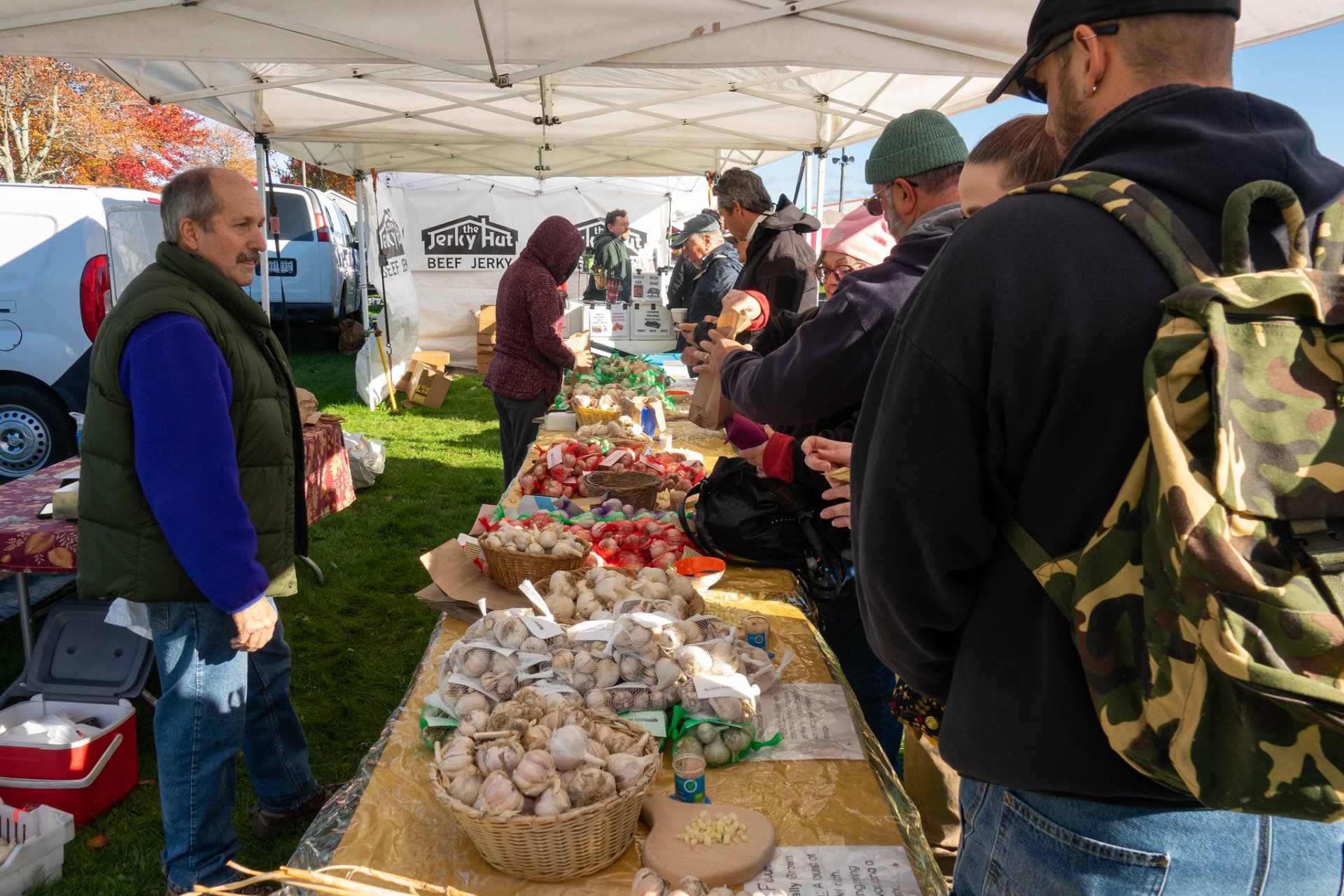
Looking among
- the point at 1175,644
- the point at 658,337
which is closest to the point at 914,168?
the point at 1175,644

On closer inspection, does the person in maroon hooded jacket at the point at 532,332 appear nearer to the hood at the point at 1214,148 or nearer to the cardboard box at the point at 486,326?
the hood at the point at 1214,148

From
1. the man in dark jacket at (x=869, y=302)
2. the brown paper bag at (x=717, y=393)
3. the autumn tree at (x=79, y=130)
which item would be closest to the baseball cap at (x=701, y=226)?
the brown paper bag at (x=717, y=393)

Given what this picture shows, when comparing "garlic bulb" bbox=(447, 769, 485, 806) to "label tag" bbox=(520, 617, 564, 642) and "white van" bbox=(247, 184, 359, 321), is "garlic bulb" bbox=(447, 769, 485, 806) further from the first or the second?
"white van" bbox=(247, 184, 359, 321)

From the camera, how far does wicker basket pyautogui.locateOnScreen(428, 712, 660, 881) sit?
127cm

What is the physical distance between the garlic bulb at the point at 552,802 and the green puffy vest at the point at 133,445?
49.9 inches

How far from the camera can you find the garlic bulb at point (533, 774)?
1.32m

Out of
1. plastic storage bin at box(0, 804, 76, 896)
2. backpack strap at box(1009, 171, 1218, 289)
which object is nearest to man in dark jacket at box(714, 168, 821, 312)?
backpack strap at box(1009, 171, 1218, 289)

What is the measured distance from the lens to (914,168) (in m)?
2.07

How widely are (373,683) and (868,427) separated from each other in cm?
333

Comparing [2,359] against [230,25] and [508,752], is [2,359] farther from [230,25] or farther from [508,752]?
[508,752]

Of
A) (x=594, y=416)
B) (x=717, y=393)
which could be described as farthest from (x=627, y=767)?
(x=594, y=416)

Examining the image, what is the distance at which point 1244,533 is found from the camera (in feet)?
2.50

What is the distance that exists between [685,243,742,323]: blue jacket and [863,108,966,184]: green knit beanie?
341 cm

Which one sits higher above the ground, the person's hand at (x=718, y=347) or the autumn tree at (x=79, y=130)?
the autumn tree at (x=79, y=130)
